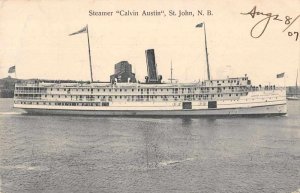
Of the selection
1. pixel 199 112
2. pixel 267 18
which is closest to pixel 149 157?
pixel 267 18

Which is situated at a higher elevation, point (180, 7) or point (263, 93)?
point (180, 7)

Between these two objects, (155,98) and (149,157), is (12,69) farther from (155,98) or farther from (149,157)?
(155,98)

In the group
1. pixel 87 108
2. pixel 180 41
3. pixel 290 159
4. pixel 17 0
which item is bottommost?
pixel 290 159

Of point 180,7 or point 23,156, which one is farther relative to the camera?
point 23,156

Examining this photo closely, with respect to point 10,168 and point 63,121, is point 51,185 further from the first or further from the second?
point 63,121

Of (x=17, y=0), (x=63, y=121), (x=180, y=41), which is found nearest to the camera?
(x=17, y=0)

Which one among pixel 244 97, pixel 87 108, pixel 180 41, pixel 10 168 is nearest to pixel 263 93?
pixel 244 97
